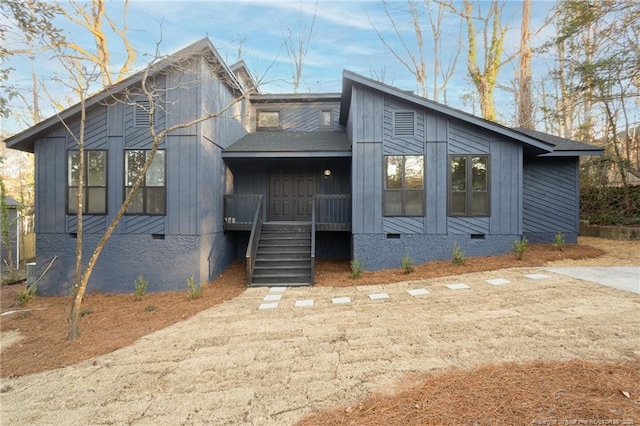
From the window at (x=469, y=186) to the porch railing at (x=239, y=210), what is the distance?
5.94 m

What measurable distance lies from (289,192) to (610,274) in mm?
9036

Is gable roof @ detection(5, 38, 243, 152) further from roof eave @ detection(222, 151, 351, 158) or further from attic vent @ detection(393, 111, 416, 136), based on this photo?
attic vent @ detection(393, 111, 416, 136)

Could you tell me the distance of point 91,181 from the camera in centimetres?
796

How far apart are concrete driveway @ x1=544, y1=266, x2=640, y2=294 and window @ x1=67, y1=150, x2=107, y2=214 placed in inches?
449

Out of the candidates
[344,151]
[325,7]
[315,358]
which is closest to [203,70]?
[344,151]

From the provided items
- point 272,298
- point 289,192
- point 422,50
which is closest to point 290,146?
point 289,192

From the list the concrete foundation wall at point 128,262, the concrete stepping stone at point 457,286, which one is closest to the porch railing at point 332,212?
the concrete foundation wall at point 128,262

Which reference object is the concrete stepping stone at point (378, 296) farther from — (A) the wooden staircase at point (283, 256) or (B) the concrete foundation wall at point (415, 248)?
(B) the concrete foundation wall at point (415, 248)

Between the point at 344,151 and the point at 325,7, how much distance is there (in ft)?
35.5

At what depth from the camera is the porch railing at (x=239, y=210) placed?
9.34 m

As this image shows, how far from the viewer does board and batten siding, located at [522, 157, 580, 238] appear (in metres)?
9.78

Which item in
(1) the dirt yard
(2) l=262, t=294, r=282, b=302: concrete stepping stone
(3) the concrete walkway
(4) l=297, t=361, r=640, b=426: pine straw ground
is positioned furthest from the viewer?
(2) l=262, t=294, r=282, b=302: concrete stepping stone

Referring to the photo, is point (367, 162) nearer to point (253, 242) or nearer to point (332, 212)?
point (332, 212)

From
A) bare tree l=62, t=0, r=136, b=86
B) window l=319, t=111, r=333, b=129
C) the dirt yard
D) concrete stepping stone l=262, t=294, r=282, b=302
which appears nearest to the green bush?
the dirt yard
